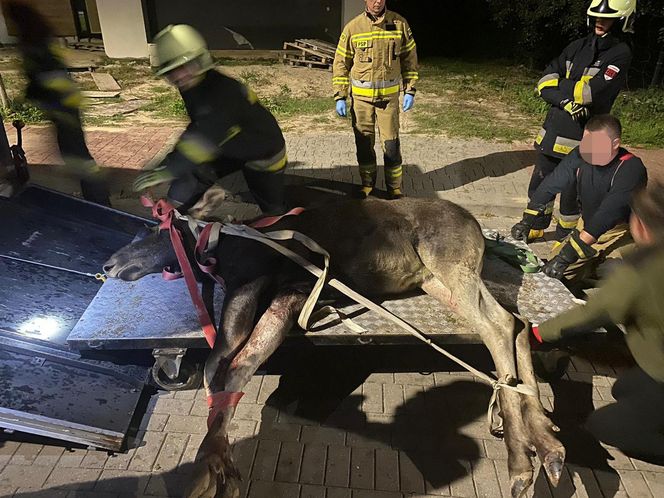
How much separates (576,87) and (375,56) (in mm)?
2065

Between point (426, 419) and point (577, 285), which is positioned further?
point (577, 285)

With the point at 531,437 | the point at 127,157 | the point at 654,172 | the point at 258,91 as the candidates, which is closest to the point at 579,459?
the point at 531,437

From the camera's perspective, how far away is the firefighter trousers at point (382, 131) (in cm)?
568

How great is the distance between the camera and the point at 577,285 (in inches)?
163

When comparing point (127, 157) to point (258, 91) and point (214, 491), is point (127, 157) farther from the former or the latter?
point (214, 491)

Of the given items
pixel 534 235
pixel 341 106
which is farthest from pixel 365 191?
pixel 534 235

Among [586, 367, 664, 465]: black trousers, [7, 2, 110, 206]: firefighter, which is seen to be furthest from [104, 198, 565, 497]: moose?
[7, 2, 110, 206]: firefighter

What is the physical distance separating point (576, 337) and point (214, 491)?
6.83ft

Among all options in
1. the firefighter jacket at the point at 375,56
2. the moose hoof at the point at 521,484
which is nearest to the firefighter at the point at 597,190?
the moose hoof at the point at 521,484

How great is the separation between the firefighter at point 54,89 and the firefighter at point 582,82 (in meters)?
4.37

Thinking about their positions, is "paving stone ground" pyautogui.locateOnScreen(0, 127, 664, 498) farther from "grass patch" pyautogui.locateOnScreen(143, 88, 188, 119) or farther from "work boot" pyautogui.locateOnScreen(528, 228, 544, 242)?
"grass patch" pyautogui.locateOnScreen(143, 88, 188, 119)

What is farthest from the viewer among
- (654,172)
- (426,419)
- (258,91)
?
(258,91)

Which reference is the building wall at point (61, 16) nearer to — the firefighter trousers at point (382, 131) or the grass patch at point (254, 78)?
the grass patch at point (254, 78)

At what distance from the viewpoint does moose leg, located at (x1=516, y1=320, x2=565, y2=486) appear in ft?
7.80
